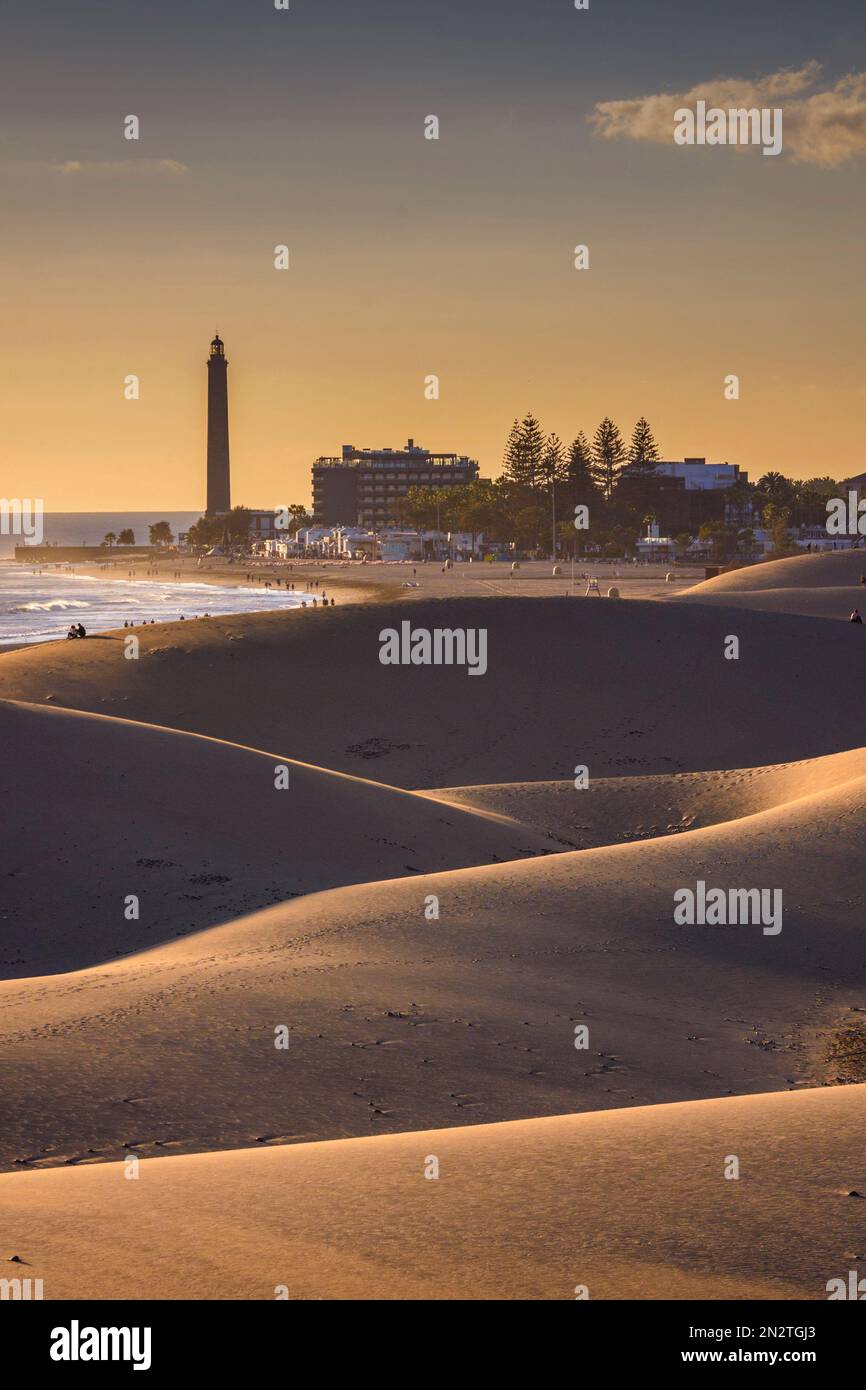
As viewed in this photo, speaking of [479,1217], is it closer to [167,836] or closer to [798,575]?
[167,836]

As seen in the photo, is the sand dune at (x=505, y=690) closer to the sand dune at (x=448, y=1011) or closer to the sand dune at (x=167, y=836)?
the sand dune at (x=167, y=836)

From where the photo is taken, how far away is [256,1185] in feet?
→ 32.2

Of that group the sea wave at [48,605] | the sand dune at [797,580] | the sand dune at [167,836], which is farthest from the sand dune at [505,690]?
the sea wave at [48,605]

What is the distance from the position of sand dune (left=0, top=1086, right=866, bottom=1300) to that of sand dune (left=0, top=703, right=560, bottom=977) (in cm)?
1071

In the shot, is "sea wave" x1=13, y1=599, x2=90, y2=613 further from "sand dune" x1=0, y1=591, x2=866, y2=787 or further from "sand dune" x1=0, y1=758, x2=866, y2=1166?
"sand dune" x1=0, y1=758, x2=866, y2=1166

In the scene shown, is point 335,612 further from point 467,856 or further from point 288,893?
point 288,893

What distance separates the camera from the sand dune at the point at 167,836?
2194 centimetres

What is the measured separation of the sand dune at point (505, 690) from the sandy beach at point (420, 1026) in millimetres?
1649

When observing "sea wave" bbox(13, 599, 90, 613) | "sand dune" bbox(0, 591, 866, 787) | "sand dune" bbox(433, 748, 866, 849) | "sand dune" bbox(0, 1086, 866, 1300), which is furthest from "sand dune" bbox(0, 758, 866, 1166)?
"sea wave" bbox(13, 599, 90, 613)

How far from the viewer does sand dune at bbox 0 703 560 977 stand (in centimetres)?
2194
